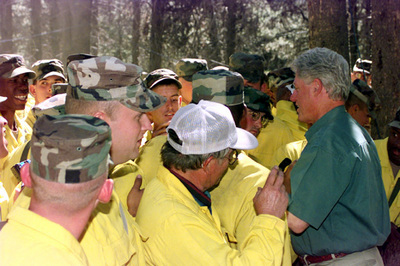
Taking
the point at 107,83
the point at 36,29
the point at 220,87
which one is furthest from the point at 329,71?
the point at 36,29

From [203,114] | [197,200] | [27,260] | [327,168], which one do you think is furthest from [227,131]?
[27,260]

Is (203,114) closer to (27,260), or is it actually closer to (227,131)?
(227,131)

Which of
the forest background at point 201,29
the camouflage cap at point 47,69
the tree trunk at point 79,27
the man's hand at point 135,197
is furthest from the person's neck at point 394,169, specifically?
the tree trunk at point 79,27

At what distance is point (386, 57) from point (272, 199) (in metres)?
3.84

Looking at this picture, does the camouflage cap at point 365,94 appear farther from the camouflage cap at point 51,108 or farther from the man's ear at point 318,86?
the camouflage cap at point 51,108

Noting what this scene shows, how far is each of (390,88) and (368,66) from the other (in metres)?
3.43

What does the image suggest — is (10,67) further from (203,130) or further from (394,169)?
(394,169)

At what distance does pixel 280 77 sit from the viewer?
5969 millimetres

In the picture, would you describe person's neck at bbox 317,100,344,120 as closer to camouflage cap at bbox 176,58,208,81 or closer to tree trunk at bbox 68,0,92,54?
camouflage cap at bbox 176,58,208,81

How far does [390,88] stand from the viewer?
5.41 metres

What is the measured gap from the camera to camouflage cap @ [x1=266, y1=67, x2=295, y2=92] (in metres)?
5.67

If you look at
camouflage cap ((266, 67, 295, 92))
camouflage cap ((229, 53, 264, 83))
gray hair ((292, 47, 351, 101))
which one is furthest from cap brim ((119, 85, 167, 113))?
camouflage cap ((266, 67, 295, 92))

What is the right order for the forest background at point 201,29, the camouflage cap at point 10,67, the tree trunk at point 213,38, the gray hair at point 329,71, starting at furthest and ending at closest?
the tree trunk at point 213,38 < the forest background at point 201,29 < the camouflage cap at point 10,67 < the gray hair at point 329,71

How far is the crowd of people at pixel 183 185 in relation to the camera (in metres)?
1.63
